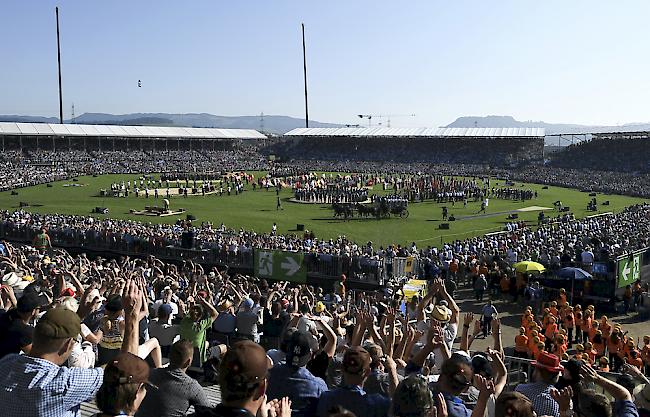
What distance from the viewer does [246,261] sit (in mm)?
26438

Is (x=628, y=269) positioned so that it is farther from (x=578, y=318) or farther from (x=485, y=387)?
(x=485, y=387)

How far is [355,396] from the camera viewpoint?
518cm

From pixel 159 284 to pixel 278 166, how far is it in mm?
72028

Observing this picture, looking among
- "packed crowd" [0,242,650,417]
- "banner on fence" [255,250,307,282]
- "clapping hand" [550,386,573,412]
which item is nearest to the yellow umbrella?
"banner on fence" [255,250,307,282]

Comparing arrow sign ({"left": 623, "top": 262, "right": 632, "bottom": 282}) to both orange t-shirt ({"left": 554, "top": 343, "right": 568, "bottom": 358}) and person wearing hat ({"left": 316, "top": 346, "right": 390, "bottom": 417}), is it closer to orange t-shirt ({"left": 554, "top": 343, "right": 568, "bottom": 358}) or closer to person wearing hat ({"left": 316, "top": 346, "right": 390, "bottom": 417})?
orange t-shirt ({"left": 554, "top": 343, "right": 568, "bottom": 358})

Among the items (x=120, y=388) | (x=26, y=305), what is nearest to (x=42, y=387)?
(x=120, y=388)

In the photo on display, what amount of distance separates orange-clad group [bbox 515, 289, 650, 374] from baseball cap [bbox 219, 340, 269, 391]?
858 cm

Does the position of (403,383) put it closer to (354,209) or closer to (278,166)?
(354,209)

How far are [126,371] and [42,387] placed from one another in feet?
2.01

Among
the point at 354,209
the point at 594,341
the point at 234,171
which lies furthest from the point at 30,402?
the point at 234,171

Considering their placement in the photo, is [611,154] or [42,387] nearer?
[42,387]

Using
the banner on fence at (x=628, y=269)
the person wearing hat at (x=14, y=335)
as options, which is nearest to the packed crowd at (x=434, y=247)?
the banner on fence at (x=628, y=269)

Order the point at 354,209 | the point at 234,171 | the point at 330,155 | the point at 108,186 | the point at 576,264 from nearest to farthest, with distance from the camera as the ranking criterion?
the point at 576,264, the point at 354,209, the point at 108,186, the point at 234,171, the point at 330,155

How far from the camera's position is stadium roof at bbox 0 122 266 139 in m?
82.5
